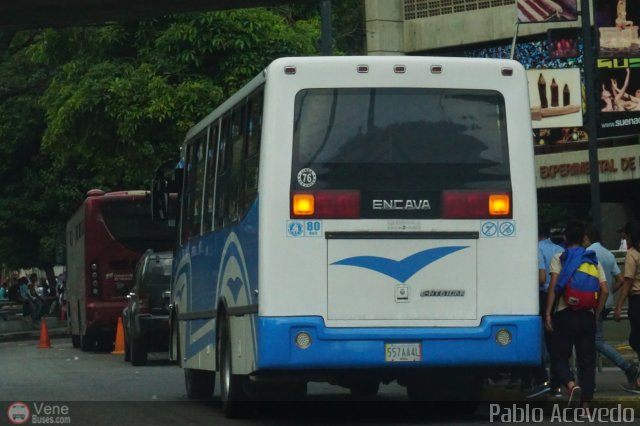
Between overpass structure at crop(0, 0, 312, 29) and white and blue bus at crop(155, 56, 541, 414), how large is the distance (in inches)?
419

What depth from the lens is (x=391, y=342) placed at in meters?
13.8

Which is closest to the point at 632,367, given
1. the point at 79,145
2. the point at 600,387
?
the point at 600,387

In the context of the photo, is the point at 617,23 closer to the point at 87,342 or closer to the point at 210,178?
the point at 87,342

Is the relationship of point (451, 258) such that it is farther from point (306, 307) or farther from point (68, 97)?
point (68, 97)

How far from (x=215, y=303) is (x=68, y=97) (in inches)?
805

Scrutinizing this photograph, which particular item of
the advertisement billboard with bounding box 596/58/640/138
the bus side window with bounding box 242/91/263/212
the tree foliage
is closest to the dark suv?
the tree foliage

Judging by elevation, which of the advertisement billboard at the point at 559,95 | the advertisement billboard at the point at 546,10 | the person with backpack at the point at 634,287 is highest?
the advertisement billboard at the point at 546,10

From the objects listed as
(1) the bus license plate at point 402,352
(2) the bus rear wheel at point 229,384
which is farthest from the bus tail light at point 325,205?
(2) the bus rear wheel at point 229,384

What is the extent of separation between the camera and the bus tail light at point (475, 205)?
13992mm

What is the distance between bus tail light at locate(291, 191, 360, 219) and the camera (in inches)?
544

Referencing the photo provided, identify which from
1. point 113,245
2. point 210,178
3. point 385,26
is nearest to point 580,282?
point 210,178

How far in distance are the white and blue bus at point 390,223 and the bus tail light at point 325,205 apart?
1 centimetres

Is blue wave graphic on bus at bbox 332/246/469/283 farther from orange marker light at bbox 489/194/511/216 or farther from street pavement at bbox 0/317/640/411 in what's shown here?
street pavement at bbox 0/317/640/411

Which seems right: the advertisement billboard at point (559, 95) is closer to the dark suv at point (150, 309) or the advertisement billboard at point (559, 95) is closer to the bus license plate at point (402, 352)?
the dark suv at point (150, 309)
